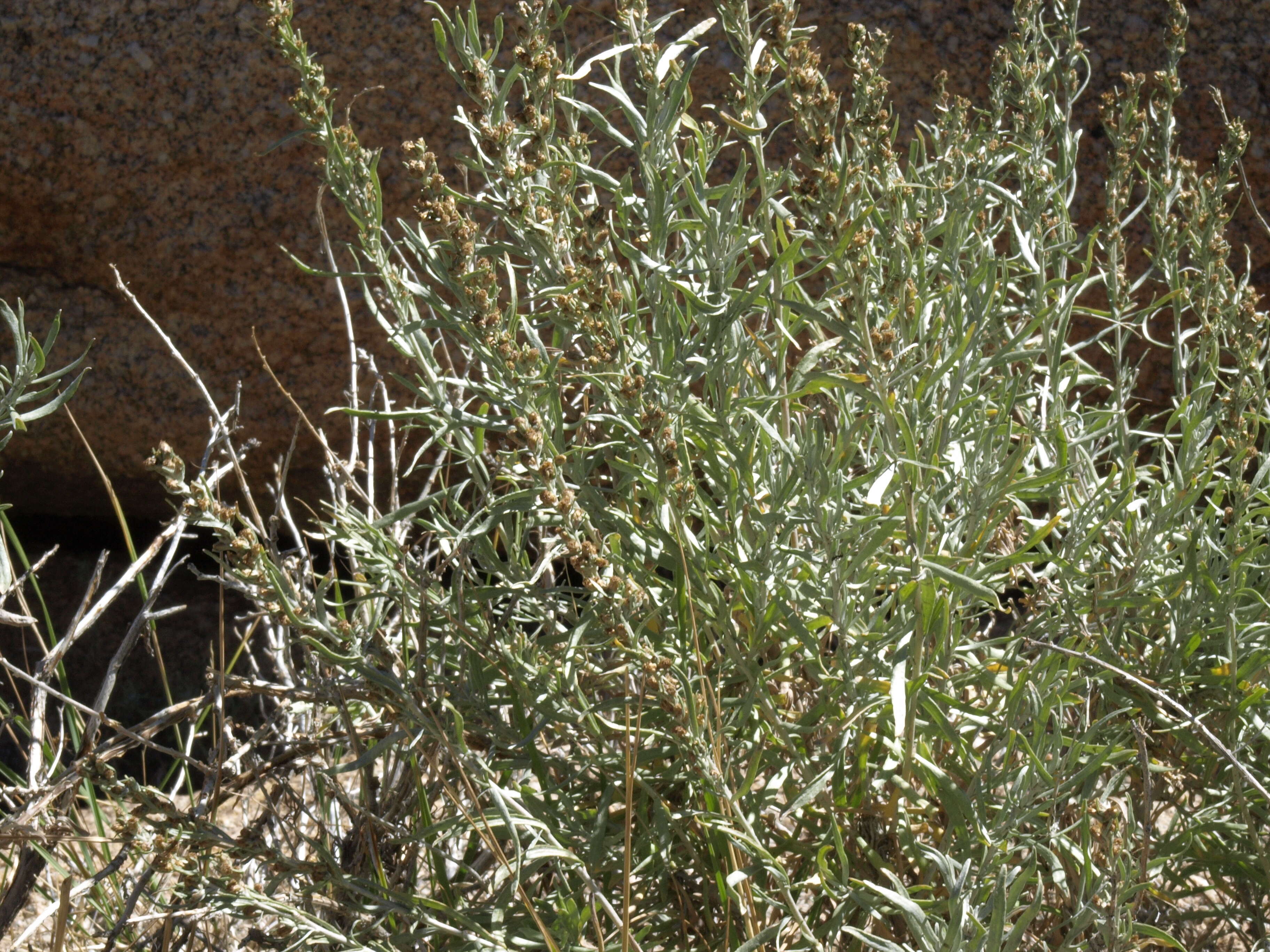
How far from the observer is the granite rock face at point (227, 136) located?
1.84 metres

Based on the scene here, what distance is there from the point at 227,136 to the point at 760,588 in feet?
4.60

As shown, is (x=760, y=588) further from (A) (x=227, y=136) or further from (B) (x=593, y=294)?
(A) (x=227, y=136)

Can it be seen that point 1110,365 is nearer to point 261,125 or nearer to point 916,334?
point 916,334

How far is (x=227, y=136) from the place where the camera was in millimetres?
1895

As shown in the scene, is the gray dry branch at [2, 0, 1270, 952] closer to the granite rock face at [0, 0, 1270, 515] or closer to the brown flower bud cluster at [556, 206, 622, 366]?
the brown flower bud cluster at [556, 206, 622, 366]

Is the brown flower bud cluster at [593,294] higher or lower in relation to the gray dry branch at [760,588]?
higher

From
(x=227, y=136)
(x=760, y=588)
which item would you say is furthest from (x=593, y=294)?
(x=227, y=136)

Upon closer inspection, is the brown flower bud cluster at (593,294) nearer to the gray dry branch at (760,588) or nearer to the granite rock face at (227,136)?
the gray dry branch at (760,588)

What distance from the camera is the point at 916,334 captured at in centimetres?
93

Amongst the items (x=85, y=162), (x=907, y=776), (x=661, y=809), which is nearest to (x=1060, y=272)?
(x=907, y=776)

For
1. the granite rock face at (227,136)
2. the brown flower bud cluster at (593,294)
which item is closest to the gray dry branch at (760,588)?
the brown flower bud cluster at (593,294)

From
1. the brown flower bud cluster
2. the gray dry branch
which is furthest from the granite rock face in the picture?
the brown flower bud cluster

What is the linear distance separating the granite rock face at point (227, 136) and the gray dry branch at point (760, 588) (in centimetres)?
79

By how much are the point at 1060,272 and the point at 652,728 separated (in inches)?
25.9
